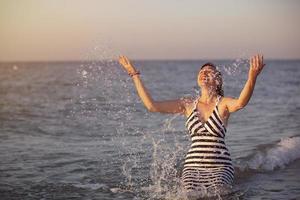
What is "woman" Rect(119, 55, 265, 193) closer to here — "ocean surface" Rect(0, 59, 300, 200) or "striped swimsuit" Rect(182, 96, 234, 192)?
"striped swimsuit" Rect(182, 96, 234, 192)

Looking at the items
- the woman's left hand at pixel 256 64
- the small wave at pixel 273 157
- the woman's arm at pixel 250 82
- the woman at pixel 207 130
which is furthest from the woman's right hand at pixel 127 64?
the small wave at pixel 273 157

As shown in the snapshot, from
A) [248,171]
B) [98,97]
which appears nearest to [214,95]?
[248,171]

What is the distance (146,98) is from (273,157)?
484cm

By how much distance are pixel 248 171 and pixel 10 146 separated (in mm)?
4854

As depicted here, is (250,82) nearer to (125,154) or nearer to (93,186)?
(93,186)

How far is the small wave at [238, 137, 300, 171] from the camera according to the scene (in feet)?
29.4

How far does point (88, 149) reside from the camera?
1035 centimetres

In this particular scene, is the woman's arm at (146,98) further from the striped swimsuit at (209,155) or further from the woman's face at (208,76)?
the woman's face at (208,76)

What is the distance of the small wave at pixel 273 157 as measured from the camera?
8.97 metres

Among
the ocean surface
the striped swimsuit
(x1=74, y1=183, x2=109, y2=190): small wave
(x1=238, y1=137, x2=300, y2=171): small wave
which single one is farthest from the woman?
(x1=238, y1=137, x2=300, y2=171): small wave

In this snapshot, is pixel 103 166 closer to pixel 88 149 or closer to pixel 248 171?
pixel 88 149

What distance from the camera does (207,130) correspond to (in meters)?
5.35

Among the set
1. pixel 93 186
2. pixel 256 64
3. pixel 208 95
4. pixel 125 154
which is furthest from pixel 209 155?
pixel 125 154

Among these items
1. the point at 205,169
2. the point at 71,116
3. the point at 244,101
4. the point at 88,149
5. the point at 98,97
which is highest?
the point at 98,97
